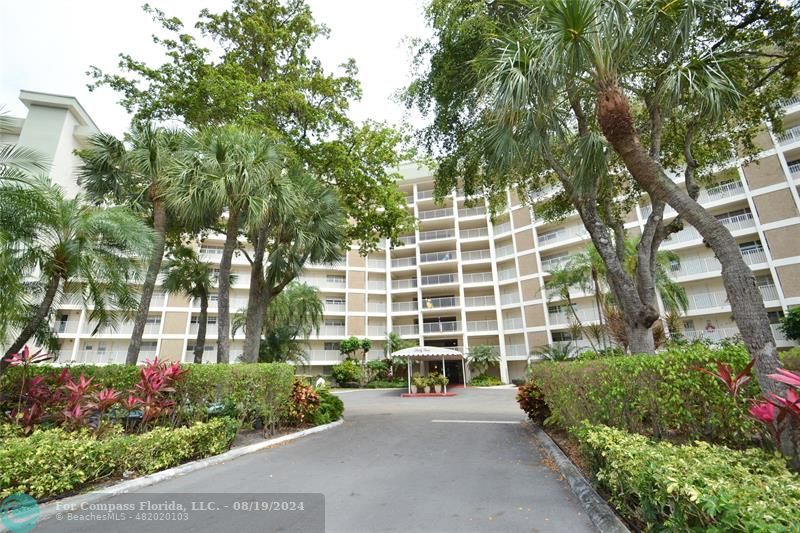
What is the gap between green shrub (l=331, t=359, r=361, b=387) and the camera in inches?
1245

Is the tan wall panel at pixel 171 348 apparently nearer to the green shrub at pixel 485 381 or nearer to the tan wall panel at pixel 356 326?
the tan wall panel at pixel 356 326

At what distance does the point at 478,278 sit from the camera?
34.4 metres

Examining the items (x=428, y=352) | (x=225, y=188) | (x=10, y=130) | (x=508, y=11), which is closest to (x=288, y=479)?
(x=225, y=188)

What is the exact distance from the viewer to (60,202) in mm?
8203

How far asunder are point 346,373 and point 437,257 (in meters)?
13.9

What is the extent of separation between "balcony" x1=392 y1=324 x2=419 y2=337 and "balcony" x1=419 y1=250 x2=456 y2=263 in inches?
258

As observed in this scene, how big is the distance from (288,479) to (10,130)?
25.6ft

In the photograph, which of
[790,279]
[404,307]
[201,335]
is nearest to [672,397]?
[201,335]

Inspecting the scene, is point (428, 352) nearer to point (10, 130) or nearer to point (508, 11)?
point (508, 11)

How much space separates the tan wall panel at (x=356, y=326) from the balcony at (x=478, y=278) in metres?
10.8

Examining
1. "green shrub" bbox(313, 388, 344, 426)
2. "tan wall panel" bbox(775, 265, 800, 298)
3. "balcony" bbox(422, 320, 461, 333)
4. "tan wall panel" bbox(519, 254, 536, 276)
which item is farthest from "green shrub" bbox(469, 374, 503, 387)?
"green shrub" bbox(313, 388, 344, 426)

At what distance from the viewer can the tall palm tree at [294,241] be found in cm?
1120

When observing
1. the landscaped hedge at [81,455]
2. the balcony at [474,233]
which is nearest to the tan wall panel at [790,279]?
the balcony at [474,233]

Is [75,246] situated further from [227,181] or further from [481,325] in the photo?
[481,325]
